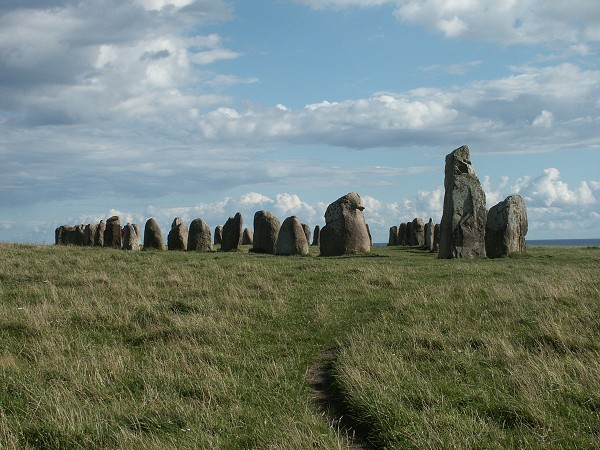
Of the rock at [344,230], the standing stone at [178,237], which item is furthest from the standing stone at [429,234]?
the standing stone at [178,237]

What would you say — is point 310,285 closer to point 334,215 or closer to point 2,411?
point 2,411

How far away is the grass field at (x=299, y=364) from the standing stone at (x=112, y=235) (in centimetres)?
2235

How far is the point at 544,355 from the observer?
1023cm

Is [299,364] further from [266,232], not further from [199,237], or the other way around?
[199,237]

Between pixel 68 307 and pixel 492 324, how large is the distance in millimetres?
8841

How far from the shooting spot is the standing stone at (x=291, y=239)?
34094mm

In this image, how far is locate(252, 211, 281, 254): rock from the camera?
36281mm

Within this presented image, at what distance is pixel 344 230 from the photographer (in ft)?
107

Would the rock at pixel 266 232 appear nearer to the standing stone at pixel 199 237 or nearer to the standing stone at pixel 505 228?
the standing stone at pixel 199 237

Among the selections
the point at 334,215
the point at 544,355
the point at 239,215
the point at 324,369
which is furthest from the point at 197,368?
the point at 239,215

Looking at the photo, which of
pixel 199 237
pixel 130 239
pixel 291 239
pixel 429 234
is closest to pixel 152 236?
pixel 130 239

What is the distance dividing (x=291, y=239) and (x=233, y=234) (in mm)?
5977

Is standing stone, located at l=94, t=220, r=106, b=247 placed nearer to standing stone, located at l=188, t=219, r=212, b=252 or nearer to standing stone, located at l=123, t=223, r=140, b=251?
standing stone, located at l=123, t=223, r=140, b=251

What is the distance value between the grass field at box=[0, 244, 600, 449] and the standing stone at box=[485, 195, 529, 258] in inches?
472
